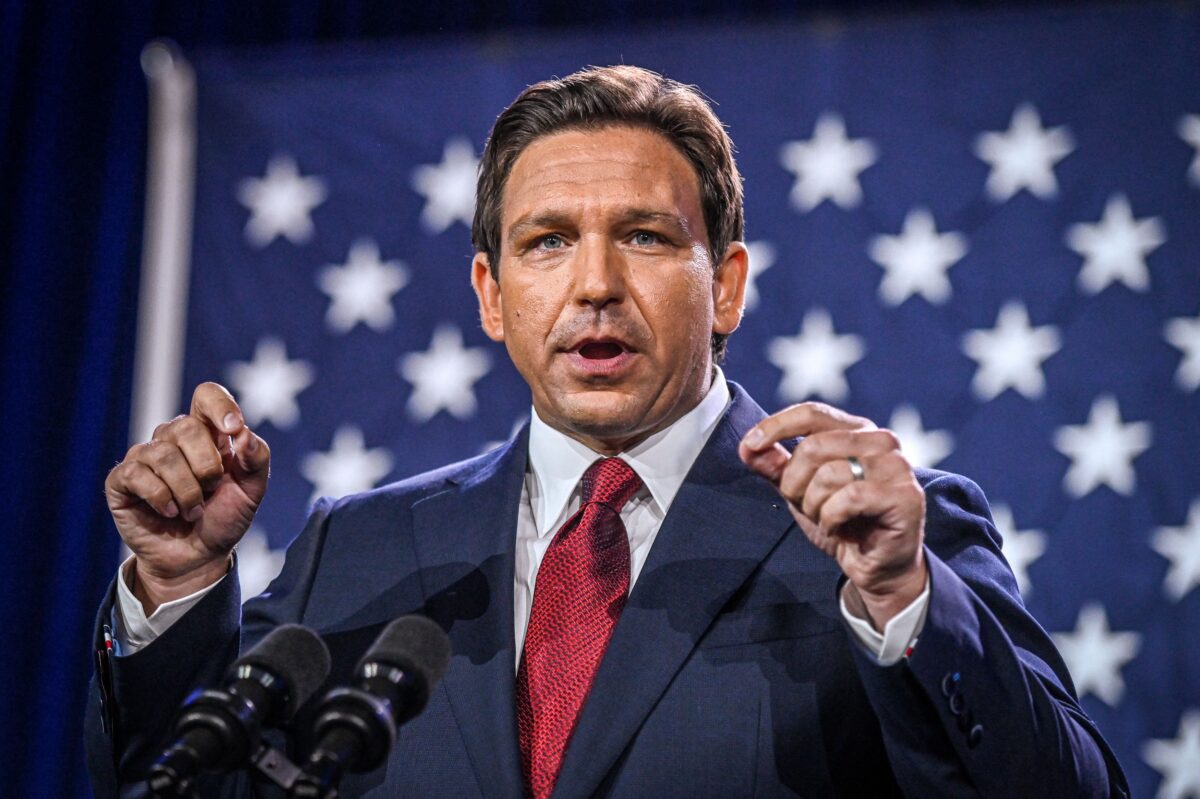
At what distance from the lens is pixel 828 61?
2.95 m

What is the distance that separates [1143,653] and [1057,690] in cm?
131

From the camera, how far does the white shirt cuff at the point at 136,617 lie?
1549 millimetres

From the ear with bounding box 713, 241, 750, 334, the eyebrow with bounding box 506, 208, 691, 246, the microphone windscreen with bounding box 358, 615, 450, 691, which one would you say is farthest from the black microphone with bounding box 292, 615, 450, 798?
the ear with bounding box 713, 241, 750, 334

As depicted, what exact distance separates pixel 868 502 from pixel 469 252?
2.02 m

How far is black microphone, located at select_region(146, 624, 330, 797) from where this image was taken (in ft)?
3.13

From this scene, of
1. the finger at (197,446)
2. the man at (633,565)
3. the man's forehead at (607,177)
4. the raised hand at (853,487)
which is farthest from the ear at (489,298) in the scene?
the raised hand at (853,487)

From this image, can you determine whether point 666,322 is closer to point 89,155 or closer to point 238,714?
point 238,714

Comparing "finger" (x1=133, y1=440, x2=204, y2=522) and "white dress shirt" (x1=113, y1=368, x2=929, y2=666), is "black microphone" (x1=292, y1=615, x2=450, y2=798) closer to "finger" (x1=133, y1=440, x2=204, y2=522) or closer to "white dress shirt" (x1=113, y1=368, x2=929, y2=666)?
"finger" (x1=133, y1=440, x2=204, y2=522)

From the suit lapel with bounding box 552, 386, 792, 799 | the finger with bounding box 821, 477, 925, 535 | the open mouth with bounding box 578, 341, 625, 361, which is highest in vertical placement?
the finger with bounding box 821, 477, 925, 535

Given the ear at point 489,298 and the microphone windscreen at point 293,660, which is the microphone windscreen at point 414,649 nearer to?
the microphone windscreen at point 293,660

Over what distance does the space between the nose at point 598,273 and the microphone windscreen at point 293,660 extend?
70cm

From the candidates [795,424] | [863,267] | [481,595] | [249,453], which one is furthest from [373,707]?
[863,267]

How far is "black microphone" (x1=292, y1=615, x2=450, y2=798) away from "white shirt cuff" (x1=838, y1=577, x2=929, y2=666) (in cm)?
47

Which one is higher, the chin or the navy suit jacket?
the chin
